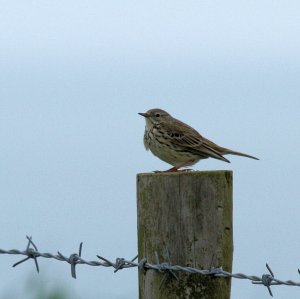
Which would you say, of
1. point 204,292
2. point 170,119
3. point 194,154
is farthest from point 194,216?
point 170,119

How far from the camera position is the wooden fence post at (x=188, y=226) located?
5.01m

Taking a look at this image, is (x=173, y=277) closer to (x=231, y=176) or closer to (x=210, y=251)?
(x=210, y=251)

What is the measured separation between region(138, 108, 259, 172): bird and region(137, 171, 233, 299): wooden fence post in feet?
15.6

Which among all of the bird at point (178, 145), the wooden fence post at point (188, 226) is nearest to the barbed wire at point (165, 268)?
the wooden fence post at point (188, 226)

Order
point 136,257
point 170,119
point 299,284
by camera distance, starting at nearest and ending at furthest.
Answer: point 299,284 → point 136,257 → point 170,119

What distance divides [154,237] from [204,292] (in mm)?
480

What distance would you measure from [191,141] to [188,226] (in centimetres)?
535

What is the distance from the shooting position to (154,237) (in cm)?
511

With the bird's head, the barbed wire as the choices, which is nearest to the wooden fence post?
the barbed wire

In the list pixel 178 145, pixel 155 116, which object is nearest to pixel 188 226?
pixel 178 145

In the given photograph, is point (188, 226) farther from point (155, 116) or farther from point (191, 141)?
point (155, 116)

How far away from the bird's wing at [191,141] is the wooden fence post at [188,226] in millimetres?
4761

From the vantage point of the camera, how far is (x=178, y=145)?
33.6 feet

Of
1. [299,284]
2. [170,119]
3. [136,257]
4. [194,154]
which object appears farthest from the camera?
[170,119]
